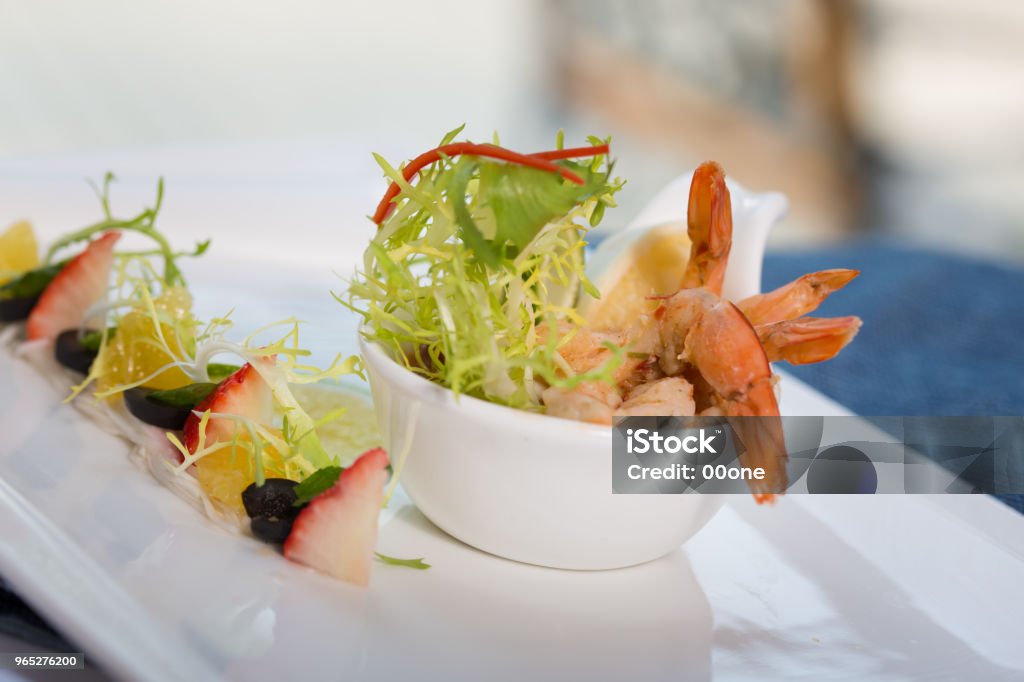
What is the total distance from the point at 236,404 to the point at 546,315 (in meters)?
0.50

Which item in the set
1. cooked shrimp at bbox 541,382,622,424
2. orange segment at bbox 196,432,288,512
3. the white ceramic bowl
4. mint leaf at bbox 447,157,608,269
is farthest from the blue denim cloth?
orange segment at bbox 196,432,288,512

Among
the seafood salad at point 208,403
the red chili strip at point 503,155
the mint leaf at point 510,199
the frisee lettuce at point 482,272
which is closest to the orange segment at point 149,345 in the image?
the seafood salad at point 208,403

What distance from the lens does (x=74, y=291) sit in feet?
6.51

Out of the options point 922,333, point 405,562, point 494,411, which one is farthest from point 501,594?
point 922,333

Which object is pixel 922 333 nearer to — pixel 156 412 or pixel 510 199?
pixel 510 199

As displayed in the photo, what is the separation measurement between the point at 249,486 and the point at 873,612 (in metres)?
0.90

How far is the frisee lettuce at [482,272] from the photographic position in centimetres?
134

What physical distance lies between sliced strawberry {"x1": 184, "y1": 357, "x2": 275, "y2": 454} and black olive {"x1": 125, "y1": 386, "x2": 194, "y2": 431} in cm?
7

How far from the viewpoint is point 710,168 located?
1.52 m

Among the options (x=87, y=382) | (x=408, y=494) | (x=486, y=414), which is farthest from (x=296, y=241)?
(x=486, y=414)

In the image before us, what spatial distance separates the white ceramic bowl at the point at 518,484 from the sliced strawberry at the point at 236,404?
20cm

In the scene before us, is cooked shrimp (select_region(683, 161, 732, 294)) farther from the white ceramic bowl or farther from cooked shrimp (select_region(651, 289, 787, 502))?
the white ceramic bowl

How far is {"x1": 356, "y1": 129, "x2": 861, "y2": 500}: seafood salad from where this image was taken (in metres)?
1.29

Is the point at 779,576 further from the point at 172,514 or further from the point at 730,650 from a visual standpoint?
the point at 172,514
